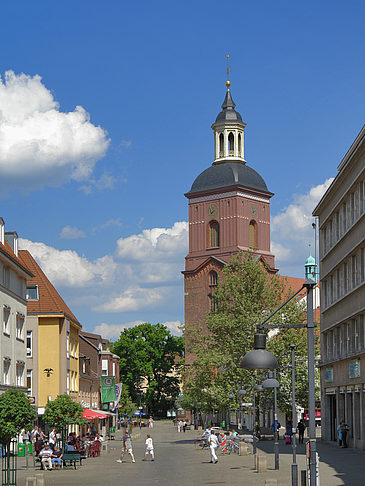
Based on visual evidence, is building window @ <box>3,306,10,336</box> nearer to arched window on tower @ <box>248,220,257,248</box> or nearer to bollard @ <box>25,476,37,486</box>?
bollard @ <box>25,476,37,486</box>

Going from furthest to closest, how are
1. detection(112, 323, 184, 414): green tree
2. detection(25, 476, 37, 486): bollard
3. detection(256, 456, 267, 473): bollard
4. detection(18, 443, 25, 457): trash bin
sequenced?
detection(112, 323, 184, 414): green tree < detection(18, 443, 25, 457): trash bin < detection(256, 456, 267, 473): bollard < detection(25, 476, 37, 486): bollard

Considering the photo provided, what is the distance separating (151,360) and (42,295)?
72909 mm

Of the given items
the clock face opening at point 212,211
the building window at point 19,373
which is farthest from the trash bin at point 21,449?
the clock face opening at point 212,211

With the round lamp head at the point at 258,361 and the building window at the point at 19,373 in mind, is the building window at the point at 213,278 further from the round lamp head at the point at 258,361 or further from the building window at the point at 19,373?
the round lamp head at the point at 258,361

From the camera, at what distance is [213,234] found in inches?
4803

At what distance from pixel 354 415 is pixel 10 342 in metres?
20.2

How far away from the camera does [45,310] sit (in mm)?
65312

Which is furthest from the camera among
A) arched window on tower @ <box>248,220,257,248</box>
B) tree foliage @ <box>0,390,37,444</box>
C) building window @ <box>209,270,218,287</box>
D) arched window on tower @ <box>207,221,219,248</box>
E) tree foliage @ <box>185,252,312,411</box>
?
arched window on tower @ <box>207,221,219,248</box>

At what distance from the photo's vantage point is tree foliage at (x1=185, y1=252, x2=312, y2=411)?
6328 cm

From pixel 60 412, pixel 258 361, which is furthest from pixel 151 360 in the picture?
pixel 258 361

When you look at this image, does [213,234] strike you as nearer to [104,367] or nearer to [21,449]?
[104,367]

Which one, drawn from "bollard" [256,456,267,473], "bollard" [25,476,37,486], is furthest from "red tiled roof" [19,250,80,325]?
"bollard" [25,476,37,486]

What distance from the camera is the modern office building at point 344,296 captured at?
1825 inches

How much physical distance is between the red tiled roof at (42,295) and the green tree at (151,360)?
69.5 m
